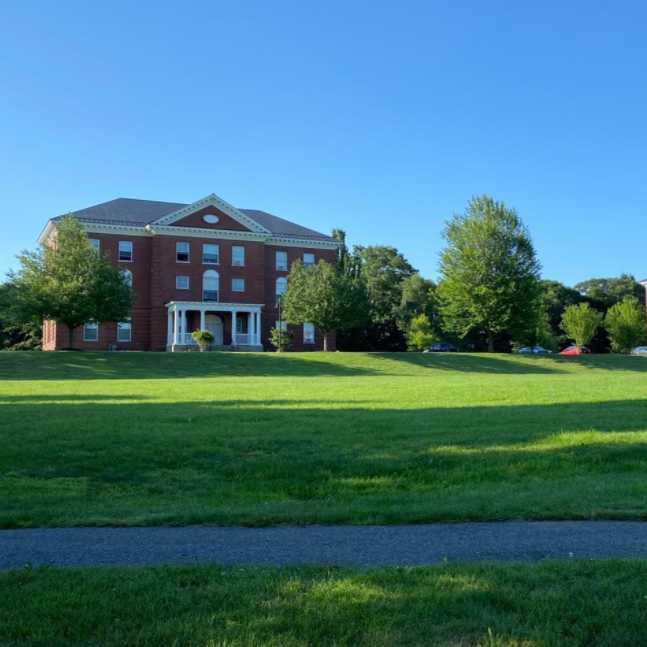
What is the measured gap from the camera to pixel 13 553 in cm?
585

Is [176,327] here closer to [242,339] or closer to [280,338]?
[242,339]

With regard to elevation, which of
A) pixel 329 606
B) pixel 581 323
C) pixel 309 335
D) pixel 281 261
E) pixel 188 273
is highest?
pixel 281 261

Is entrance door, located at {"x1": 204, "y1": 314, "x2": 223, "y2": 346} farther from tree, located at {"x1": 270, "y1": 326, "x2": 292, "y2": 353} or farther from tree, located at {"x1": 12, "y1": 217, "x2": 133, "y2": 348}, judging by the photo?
tree, located at {"x1": 12, "y1": 217, "x2": 133, "y2": 348}

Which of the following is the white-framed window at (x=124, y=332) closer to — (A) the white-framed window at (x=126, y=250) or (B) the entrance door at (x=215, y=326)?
(A) the white-framed window at (x=126, y=250)

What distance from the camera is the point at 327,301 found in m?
52.8

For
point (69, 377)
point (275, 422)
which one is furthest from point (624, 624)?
point (69, 377)

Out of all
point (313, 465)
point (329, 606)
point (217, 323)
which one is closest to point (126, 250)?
point (217, 323)

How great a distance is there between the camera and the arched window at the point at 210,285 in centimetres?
6100

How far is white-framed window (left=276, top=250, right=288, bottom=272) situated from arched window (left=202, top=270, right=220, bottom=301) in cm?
590

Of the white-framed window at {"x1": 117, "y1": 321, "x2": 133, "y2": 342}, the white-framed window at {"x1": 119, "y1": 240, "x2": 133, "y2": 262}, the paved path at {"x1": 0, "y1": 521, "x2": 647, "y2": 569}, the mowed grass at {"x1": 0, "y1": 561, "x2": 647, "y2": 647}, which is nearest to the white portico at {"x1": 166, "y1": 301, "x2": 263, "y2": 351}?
the white-framed window at {"x1": 117, "y1": 321, "x2": 133, "y2": 342}

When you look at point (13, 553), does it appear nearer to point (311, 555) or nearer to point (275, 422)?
point (311, 555)

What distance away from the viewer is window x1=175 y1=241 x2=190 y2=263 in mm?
59875

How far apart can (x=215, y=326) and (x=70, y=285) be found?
18.4 metres

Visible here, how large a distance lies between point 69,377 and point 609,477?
31.3 m
